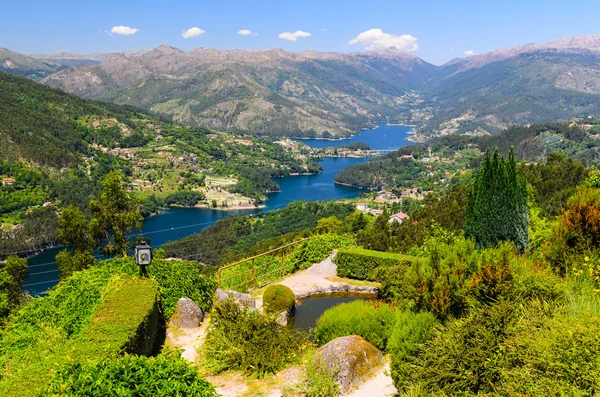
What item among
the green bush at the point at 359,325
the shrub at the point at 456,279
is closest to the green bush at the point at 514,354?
the shrub at the point at 456,279

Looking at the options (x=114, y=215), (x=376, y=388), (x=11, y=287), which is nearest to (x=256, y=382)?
(x=376, y=388)

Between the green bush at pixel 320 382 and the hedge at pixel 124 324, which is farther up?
the hedge at pixel 124 324

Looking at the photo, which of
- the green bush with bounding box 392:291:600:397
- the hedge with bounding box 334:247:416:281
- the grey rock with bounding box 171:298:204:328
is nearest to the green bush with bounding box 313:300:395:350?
the green bush with bounding box 392:291:600:397

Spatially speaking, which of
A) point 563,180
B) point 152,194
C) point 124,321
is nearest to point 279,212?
point 152,194

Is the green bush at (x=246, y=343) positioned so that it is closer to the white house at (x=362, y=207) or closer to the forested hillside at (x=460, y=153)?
the white house at (x=362, y=207)

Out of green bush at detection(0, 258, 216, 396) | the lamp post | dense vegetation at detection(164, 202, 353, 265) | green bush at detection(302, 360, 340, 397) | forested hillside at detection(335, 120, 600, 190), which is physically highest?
the lamp post

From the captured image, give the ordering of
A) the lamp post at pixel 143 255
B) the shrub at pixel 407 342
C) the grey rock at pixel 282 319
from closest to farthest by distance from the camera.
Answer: the shrub at pixel 407 342 → the lamp post at pixel 143 255 → the grey rock at pixel 282 319

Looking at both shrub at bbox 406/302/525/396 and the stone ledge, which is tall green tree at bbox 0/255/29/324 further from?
shrub at bbox 406/302/525/396
